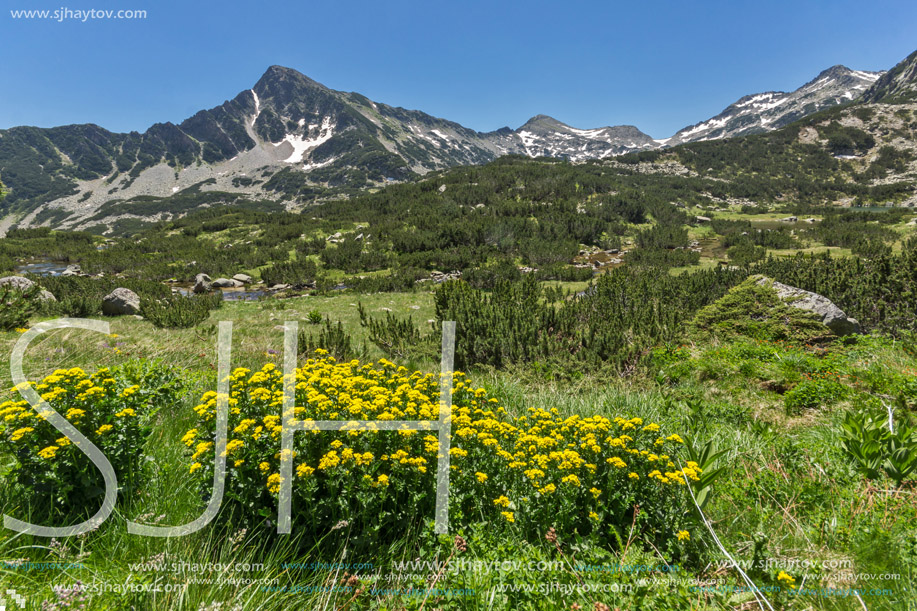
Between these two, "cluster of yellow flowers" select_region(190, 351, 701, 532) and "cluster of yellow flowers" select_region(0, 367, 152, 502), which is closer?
"cluster of yellow flowers" select_region(0, 367, 152, 502)

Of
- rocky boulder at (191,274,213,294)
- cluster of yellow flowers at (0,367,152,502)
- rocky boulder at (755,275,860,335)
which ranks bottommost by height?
rocky boulder at (191,274,213,294)

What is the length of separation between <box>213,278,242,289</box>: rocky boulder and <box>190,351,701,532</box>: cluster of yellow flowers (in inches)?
1164

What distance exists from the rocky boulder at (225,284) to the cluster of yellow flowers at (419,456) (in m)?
29.6

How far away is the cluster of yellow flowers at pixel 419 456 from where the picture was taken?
247 cm

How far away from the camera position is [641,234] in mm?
38531

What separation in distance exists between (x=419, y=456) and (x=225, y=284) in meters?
31.2

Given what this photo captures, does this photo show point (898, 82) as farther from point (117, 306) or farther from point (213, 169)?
point (213, 169)

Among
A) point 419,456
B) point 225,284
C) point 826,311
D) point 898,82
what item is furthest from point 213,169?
point 898,82

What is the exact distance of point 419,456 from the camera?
106 inches

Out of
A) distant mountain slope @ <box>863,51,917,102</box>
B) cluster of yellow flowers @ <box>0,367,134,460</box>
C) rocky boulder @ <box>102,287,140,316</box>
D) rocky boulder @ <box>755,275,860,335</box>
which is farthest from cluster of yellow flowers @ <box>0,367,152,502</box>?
distant mountain slope @ <box>863,51,917,102</box>

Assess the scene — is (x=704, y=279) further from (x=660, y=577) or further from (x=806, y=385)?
(x=660, y=577)

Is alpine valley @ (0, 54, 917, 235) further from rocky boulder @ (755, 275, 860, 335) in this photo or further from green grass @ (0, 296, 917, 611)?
green grass @ (0, 296, 917, 611)

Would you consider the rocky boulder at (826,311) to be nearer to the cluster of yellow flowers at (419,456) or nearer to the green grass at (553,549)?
the green grass at (553,549)

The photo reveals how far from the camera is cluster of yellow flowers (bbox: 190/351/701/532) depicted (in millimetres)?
2473
